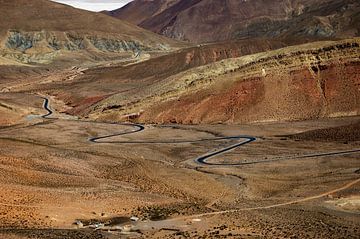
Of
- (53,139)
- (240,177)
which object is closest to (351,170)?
(240,177)

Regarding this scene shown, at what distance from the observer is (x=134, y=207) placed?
116 ft

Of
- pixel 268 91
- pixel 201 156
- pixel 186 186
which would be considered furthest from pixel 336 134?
pixel 186 186

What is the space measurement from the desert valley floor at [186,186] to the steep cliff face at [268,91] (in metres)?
10.1

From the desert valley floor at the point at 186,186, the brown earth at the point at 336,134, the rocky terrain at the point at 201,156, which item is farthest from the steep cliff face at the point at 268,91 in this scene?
the brown earth at the point at 336,134

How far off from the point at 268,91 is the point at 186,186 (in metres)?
46.3

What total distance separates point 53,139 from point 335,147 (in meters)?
32.6

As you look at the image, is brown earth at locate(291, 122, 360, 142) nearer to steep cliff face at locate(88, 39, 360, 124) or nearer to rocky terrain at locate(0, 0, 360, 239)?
rocky terrain at locate(0, 0, 360, 239)

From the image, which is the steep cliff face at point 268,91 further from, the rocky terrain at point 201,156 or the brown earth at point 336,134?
the brown earth at point 336,134

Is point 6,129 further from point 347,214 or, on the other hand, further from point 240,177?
point 347,214

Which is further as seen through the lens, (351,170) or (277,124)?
(277,124)

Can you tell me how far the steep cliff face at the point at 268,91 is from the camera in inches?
3295

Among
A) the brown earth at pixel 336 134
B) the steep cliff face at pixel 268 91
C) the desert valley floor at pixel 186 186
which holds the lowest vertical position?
the desert valley floor at pixel 186 186

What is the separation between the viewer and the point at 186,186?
142ft

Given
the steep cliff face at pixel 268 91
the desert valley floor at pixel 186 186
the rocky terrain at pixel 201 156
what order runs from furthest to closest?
1. the steep cliff face at pixel 268 91
2. the rocky terrain at pixel 201 156
3. the desert valley floor at pixel 186 186
